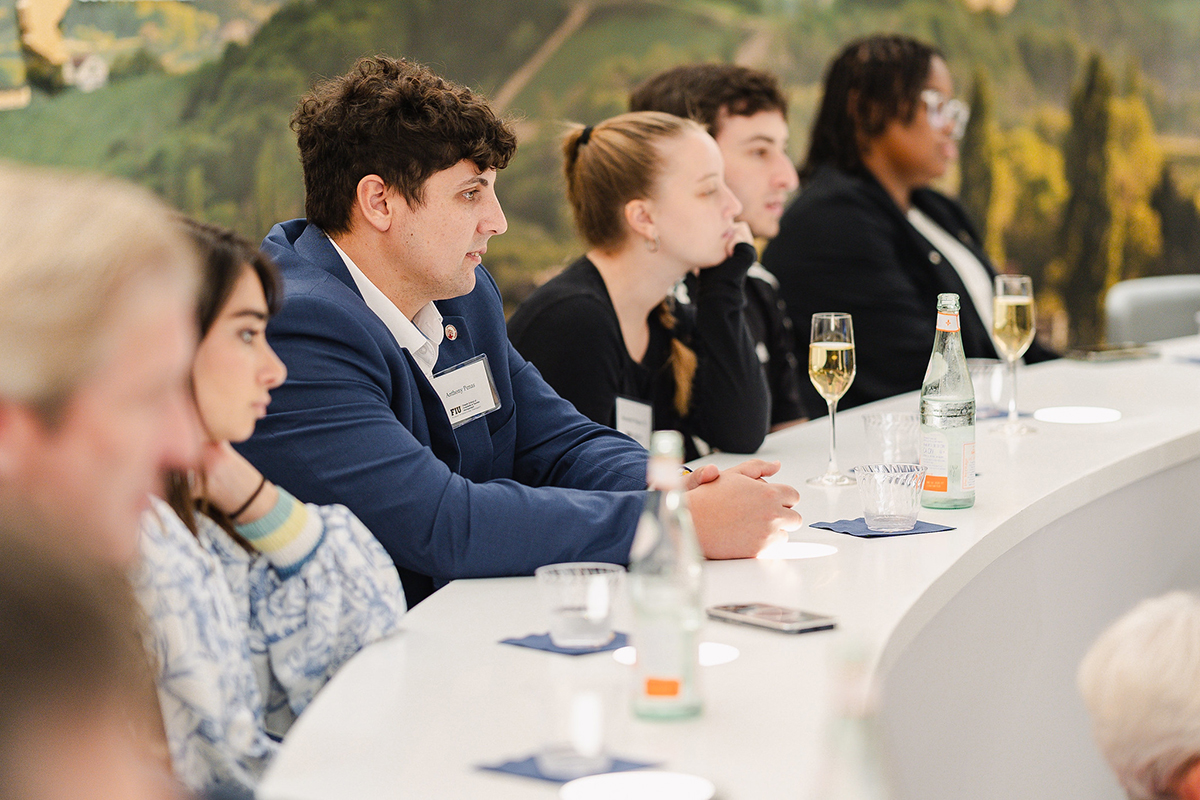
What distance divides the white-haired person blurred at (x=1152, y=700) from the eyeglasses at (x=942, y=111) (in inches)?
111

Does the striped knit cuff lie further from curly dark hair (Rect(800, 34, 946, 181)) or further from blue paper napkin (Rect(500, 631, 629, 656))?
curly dark hair (Rect(800, 34, 946, 181))

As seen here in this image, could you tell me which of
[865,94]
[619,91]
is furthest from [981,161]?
[865,94]

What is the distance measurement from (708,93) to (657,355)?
0.81m

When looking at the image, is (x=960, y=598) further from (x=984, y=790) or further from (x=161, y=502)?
(x=161, y=502)

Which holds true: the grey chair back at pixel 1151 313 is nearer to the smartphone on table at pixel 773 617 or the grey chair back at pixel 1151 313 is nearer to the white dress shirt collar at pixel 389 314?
the white dress shirt collar at pixel 389 314

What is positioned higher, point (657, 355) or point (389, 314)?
point (389, 314)

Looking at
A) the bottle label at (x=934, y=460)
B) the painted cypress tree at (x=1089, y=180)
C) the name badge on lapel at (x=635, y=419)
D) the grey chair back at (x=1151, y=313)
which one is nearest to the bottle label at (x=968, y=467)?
the bottle label at (x=934, y=460)

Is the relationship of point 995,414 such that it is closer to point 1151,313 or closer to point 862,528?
point 862,528

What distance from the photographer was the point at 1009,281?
2506 millimetres

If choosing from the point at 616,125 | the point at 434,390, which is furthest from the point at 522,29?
the point at 434,390

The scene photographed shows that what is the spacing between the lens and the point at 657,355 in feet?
8.51

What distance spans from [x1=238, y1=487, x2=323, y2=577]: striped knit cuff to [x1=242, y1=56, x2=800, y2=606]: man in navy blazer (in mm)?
260

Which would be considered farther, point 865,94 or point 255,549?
point 865,94

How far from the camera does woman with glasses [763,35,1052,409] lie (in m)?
3.46
